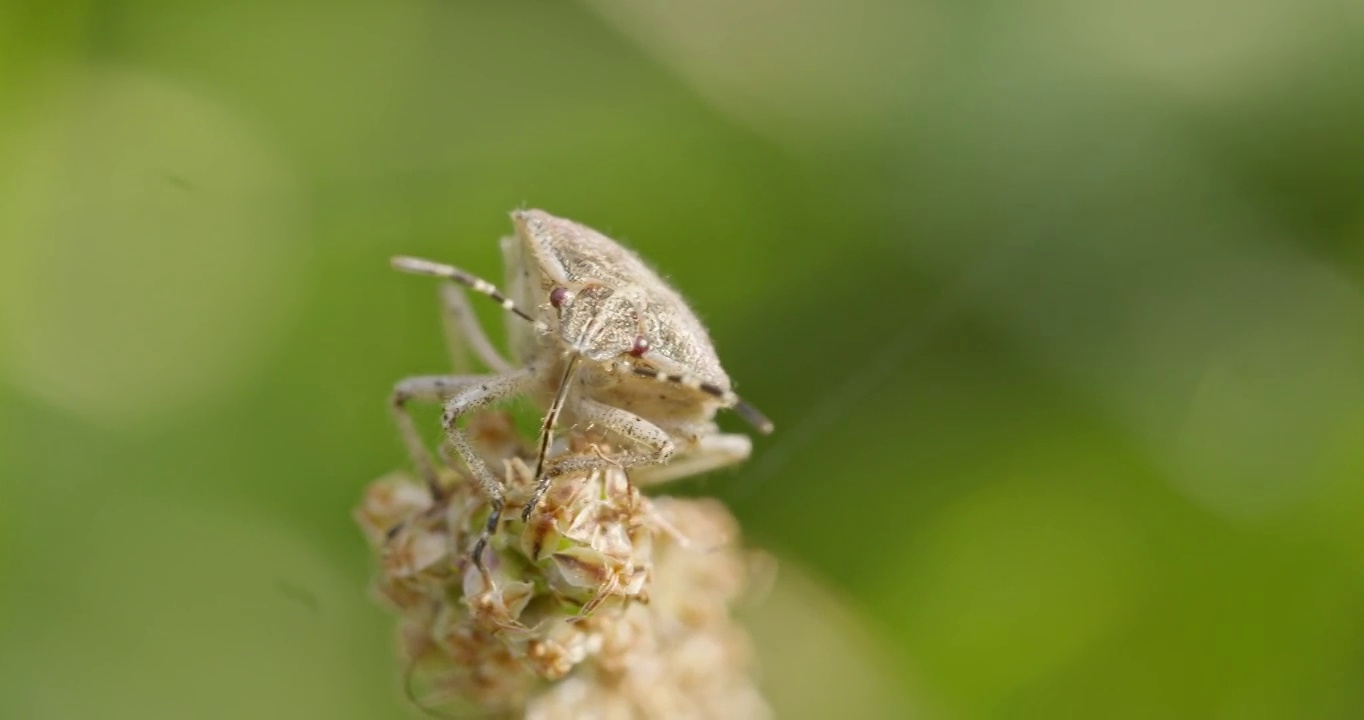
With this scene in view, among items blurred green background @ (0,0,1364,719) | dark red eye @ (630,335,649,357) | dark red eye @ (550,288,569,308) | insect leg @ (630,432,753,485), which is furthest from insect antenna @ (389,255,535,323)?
blurred green background @ (0,0,1364,719)

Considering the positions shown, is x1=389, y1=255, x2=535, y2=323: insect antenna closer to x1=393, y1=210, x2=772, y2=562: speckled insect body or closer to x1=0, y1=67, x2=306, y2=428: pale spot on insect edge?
x1=393, y1=210, x2=772, y2=562: speckled insect body

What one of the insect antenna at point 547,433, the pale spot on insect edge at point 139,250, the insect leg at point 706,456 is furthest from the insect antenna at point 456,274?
the pale spot on insect edge at point 139,250

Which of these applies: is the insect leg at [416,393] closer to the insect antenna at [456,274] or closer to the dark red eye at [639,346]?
the insect antenna at [456,274]

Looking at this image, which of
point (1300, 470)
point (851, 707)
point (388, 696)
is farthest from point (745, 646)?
point (1300, 470)

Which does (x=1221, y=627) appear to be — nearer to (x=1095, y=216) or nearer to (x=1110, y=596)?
(x=1110, y=596)

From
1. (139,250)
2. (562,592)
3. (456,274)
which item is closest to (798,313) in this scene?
(456,274)

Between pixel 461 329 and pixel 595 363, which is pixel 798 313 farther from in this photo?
pixel 595 363
